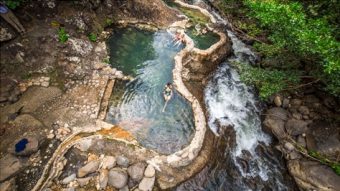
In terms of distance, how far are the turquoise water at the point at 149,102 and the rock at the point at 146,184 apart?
143 centimetres

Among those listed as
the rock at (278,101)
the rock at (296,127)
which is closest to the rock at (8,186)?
the rock at (296,127)

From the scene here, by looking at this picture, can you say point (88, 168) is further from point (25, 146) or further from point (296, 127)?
point (296, 127)

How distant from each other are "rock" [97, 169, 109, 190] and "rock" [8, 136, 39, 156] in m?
2.48

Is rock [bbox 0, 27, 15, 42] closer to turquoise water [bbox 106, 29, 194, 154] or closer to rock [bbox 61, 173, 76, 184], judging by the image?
turquoise water [bbox 106, 29, 194, 154]

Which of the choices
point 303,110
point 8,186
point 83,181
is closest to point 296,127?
point 303,110

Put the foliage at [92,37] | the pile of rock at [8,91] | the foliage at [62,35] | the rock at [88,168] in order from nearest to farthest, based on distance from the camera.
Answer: the rock at [88,168]
the pile of rock at [8,91]
the foliage at [62,35]
the foliage at [92,37]

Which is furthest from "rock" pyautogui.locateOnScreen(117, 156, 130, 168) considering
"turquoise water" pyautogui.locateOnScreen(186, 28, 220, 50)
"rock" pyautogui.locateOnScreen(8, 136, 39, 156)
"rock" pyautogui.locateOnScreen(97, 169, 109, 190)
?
"turquoise water" pyautogui.locateOnScreen(186, 28, 220, 50)

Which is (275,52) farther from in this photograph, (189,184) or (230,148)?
(189,184)

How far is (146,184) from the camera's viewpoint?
808 centimetres

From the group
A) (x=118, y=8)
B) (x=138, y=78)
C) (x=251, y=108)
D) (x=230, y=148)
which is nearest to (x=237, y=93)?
(x=251, y=108)

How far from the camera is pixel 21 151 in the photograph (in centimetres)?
792

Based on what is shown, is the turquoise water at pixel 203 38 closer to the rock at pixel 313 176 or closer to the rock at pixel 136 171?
the rock at pixel 313 176

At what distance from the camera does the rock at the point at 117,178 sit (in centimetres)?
788

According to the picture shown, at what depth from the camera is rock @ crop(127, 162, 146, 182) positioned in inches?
321
